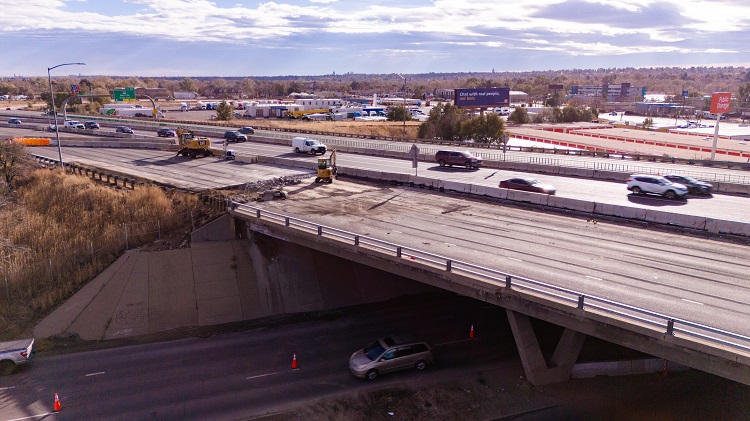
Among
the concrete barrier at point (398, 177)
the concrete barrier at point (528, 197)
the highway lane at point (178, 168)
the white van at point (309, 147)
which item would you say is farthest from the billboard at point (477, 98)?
the concrete barrier at point (528, 197)

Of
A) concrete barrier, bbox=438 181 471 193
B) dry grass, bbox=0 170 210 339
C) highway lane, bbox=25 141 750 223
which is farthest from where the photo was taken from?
concrete barrier, bbox=438 181 471 193

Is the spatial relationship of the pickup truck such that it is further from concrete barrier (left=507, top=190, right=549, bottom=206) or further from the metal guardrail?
concrete barrier (left=507, top=190, right=549, bottom=206)

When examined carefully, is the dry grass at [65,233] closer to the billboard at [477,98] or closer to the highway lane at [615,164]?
the highway lane at [615,164]

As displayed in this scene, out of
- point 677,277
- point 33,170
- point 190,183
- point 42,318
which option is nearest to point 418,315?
point 677,277

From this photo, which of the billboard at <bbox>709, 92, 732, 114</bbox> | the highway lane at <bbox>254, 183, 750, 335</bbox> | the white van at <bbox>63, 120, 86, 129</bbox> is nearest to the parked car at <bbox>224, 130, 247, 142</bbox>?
the white van at <bbox>63, 120, 86, 129</bbox>

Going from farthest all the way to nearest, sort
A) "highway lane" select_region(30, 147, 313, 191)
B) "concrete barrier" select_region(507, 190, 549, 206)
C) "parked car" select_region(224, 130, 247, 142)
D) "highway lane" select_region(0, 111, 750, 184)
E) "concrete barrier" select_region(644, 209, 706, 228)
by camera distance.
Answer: "parked car" select_region(224, 130, 247, 142)
"highway lane" select_region(0, 111, 750, 184)
"highway lane" select_region(30, 147, 313, 191)
"concrete barrier" select_region(507, 190, 549, 206)
"concrete barrier" select_region(644, 209, 706, 228)

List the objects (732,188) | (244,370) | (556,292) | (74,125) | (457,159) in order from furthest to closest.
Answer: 1. (74,125)
2. (457,159)
3. (732,188)
4. (244,370)
5. (556,292)

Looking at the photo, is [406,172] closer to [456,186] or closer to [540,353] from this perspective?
Answer: [456,186]

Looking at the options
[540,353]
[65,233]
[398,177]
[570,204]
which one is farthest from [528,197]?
[65,233]
